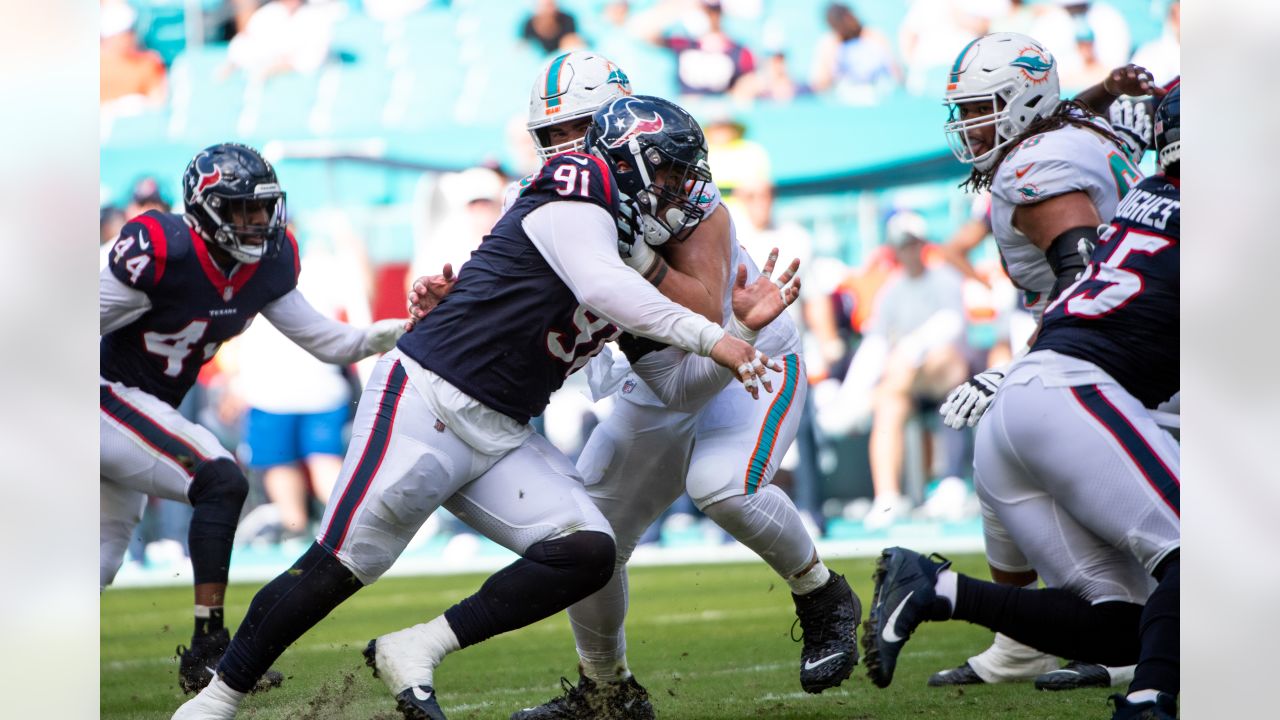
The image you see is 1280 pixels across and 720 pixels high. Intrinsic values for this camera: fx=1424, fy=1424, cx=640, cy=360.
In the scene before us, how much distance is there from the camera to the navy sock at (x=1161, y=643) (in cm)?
295

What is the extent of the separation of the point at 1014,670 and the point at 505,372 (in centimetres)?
203

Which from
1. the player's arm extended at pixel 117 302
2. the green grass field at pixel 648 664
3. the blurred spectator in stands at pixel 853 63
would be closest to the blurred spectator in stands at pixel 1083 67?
the blurred spectator in stands at pixel 853 63

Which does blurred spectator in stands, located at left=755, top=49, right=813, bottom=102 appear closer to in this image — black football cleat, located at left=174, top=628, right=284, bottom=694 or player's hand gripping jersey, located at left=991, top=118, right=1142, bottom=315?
player's hand gripping jersey, located at left=991, top=118, right=1142, bottom=315

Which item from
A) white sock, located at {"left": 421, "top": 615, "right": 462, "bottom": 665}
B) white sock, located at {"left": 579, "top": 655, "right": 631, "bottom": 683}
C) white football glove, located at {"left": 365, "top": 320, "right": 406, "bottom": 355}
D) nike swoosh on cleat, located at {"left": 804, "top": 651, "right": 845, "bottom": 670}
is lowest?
white sock, located at {"left": 579, "top": 655, "right": 631, "bottom": 683}

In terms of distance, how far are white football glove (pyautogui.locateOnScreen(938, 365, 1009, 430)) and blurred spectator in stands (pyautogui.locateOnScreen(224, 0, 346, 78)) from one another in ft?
31.5

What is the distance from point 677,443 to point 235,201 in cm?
175

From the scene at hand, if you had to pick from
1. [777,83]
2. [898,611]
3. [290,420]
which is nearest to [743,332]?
[898,611]

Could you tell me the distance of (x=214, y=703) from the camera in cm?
330

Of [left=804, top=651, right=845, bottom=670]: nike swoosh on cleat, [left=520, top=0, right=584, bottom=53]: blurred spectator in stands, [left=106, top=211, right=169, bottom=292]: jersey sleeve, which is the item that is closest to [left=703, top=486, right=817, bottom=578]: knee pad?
[left=804, top=651, right=845, bottom=670]: nike swoosh on cleat

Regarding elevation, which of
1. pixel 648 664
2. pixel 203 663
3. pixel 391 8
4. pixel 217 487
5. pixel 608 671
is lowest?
pixel 648 664

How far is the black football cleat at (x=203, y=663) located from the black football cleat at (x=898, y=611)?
2.01m

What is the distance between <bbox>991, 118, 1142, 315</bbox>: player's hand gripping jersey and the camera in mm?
4062

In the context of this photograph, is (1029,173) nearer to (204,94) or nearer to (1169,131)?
(1169,131)
